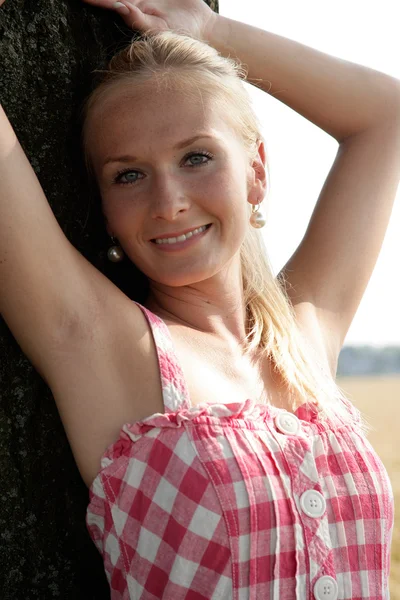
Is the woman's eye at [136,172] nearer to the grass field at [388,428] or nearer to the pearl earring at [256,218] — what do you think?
the pearl earring at [256,218]

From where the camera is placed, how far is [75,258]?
1.95 meters

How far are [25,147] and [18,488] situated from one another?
0.82 m

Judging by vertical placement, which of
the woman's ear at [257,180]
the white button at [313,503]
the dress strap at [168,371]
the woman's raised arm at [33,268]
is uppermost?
the woman's ear at [257,180]

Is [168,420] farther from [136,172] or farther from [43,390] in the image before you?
[136,172]

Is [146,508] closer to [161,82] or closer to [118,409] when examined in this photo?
[118,409]

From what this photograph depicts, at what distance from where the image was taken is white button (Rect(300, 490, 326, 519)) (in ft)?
6.29

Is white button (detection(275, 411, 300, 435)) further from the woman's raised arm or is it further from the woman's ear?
the woman's ear

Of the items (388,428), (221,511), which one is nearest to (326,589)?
(221,511)

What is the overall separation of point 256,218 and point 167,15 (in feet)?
2.12

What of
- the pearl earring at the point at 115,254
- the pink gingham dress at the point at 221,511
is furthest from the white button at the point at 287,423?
the pearl earring at the point at 115,254

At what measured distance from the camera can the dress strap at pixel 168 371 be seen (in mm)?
1923

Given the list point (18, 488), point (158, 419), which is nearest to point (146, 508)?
point (158, 419)

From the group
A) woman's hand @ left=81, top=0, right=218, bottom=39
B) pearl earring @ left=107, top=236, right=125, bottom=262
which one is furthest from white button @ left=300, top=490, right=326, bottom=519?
woman's hand @ left=81, top=0, right=218, bottom=39

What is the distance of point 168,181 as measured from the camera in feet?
6.81
